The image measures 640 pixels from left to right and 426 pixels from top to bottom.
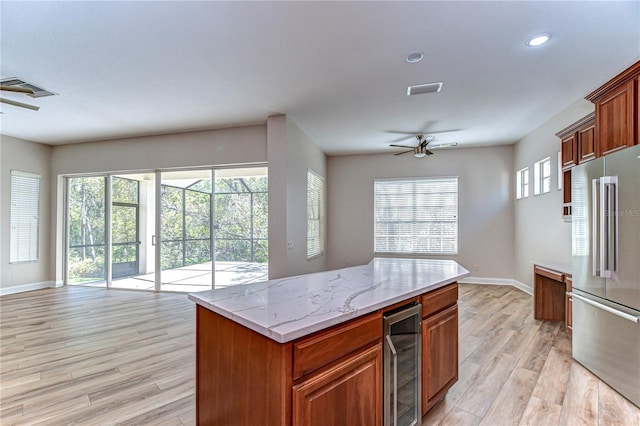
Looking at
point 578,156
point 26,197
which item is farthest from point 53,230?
point 578,156

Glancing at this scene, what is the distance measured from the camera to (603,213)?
2.43m

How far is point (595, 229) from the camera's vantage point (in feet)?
8.27

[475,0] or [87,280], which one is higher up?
[475,0]

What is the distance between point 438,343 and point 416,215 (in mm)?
5178

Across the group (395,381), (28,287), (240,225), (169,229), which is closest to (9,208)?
(28,287)

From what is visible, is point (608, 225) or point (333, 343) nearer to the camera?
point (333, 343)

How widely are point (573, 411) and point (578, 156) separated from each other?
300 centimetres

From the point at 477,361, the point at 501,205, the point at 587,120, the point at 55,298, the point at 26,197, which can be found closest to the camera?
the point at 477,361

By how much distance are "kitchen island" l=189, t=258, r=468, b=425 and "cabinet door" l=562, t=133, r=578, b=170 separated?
320cm

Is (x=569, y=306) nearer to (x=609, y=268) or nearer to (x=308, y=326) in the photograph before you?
(x=609, y=268)

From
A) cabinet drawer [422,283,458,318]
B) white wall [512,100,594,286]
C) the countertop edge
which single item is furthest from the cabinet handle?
white wall [512,100,594,286]

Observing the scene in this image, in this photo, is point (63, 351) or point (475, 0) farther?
point (63, 351)

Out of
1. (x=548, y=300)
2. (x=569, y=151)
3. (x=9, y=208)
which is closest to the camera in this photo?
(x=569, y=151)

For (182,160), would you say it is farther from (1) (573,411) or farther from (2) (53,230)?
(1) (573,411)
